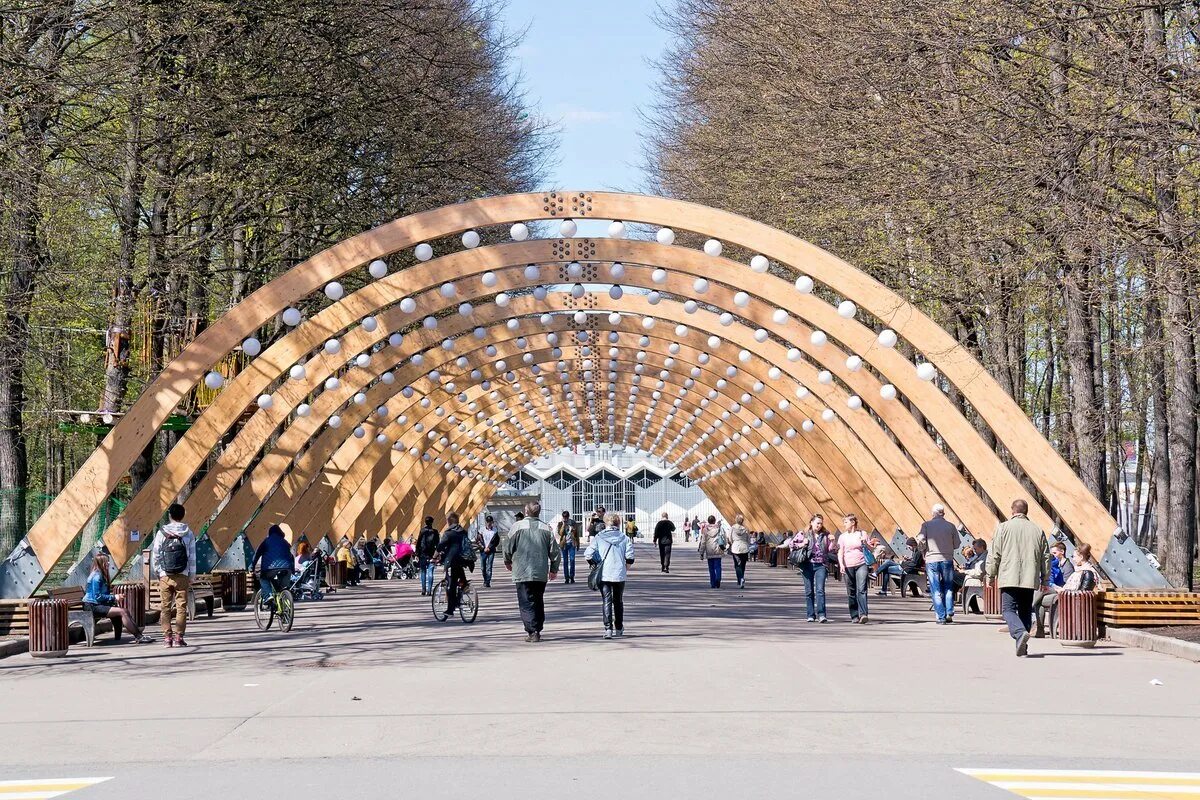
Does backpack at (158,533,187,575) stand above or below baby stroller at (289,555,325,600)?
above

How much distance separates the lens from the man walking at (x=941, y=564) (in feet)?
65.0

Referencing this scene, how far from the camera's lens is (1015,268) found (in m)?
17.9

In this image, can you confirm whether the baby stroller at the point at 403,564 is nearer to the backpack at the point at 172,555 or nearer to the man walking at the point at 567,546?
the man walking at the point at 567,546

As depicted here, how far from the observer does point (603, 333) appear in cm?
2917

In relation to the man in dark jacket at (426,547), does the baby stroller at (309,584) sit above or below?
below

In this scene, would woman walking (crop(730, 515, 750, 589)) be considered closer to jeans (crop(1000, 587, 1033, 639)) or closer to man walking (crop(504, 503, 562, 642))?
man walking (crop(504, 503, 562, 642))

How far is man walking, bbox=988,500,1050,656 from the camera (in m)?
14.7

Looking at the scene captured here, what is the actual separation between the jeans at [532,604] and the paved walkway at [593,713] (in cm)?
25

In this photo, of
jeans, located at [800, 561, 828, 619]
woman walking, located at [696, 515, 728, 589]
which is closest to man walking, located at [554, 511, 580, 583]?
woman walking, located at [696, 515, 728, 589]

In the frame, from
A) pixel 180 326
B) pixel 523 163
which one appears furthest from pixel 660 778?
pixel 523 163

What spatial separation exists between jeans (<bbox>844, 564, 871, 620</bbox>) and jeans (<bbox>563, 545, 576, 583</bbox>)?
11991 millimetres

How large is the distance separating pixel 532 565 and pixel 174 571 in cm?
384

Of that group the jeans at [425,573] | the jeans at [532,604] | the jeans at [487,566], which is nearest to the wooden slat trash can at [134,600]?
the jeans at [532,604]

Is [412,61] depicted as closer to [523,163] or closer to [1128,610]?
[523,163]
